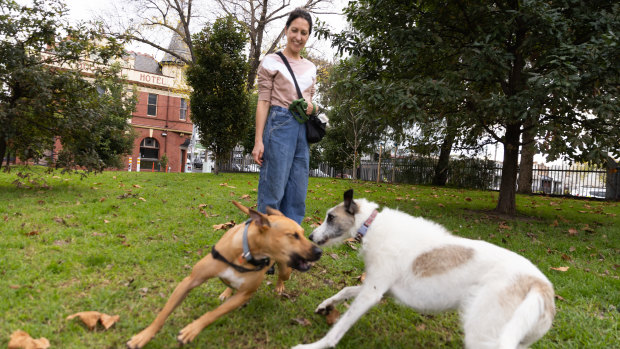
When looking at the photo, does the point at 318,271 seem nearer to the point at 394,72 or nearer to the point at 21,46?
the point at 394,72

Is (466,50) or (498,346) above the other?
(466,50)

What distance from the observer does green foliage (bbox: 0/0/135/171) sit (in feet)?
23.4

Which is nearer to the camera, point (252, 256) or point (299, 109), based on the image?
point (252, 256)

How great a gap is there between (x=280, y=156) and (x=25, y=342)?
2.19 meters

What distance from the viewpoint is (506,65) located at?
19.9 ft

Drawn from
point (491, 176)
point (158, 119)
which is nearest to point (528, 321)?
point (491, 176)

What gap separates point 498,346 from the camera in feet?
5.49

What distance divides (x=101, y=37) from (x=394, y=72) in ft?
25.1

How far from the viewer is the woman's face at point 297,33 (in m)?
3.18

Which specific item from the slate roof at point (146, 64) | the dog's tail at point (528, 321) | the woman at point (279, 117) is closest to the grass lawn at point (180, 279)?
the dog's tail at point (528, 321)

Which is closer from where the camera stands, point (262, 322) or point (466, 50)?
point (262, 322)

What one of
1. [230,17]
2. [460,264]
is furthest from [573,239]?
[230,17]

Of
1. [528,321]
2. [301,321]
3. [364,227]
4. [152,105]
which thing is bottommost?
[301,321]

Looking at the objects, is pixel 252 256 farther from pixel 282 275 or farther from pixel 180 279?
pixel 180 279
